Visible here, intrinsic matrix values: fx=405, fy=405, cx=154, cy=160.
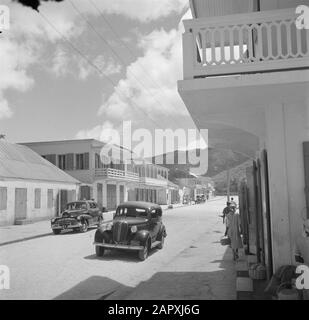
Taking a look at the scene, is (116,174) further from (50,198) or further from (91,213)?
(91,213)

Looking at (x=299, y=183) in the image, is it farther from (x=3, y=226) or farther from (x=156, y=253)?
(x=3, y=226)

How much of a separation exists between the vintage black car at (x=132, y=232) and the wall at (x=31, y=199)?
13.5 meters

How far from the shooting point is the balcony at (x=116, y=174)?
3966 cm

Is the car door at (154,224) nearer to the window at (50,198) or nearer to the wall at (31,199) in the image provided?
the wall at (31,199)

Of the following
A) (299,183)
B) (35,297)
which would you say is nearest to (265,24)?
(299,183)

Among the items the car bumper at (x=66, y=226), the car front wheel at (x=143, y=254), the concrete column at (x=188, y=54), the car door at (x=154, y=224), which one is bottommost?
the car front wheel at (x=143, y=254)

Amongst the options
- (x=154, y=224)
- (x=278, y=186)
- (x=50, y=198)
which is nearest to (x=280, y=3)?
(x=278, y=186)

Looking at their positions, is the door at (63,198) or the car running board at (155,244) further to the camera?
the door at (63,198)

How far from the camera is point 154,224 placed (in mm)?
13984

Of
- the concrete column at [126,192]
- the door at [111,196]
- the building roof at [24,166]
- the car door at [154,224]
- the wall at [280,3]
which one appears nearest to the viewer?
the wall at [280,3]

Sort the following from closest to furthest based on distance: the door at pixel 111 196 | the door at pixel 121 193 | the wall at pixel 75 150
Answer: the wall at pixel 75 150 → the door at pixel 111 196 → the door at pixel 121 193

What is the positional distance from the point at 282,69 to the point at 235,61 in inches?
28.6

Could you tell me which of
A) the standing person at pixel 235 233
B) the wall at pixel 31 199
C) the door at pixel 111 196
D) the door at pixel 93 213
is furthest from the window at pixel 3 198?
the door at pixel 111 196

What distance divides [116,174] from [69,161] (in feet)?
17.6
